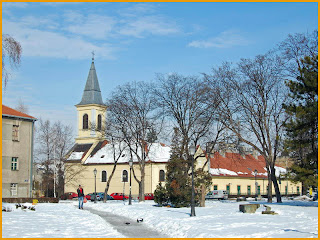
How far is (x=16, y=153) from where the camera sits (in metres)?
46.9

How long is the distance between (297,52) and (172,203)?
14270mm

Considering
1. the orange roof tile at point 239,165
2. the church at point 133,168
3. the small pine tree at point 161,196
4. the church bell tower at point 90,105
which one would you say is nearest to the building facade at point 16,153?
the small pine tree at point 161,196

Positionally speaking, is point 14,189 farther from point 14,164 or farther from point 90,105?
point 90,105

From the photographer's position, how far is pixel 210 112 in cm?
3909

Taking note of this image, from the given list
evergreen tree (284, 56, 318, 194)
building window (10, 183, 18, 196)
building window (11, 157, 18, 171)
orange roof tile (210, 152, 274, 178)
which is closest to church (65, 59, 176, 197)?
orange roof tile (210, 152, 274, 178)

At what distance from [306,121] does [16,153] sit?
29667mm

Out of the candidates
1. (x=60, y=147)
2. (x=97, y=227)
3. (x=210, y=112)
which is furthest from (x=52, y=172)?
(x=97, y=227)

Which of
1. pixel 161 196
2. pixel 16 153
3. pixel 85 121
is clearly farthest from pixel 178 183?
pixel 85 121

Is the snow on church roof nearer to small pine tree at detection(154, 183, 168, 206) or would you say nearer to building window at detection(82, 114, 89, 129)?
building window at detection(82, 114, 89, 129)

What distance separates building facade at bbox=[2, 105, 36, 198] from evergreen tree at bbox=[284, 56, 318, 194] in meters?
28.0

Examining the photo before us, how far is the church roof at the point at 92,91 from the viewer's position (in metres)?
92.2

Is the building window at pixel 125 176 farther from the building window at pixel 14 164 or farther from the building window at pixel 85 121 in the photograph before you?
the building window at pixel 14 164

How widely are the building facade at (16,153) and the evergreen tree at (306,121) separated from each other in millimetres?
27996

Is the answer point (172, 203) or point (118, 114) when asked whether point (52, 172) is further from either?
point (172, 203)
